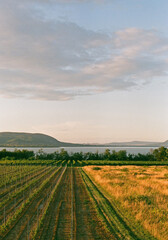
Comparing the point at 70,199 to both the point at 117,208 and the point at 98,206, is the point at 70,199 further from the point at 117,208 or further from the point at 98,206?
the point at 117,208

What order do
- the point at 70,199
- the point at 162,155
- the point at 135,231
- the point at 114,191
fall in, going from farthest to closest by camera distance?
the point at 162,155, the point at 114,191, the point at 70,199, the point at 135,231

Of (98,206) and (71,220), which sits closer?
(71,220)

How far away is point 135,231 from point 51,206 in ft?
30.7

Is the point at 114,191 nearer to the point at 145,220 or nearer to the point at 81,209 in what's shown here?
the point at 81,209

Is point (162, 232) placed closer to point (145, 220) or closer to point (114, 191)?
point (145, 220)

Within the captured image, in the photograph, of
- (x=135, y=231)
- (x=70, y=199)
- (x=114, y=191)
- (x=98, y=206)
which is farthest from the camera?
(x=114, y=191)

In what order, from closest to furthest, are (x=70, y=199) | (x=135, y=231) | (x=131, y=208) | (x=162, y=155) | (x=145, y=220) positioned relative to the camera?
(x=135, y=231) → (x=145, y=220) → (x=131, y=208) → (x=70, y=199) → (x=162, y=155)

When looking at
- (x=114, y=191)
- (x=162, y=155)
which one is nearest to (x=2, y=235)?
(x=114, y=191)

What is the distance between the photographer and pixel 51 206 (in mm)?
22156

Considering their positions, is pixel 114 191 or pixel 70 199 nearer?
pixel 70 199

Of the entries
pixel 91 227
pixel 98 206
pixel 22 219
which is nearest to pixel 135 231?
pixel 91 227

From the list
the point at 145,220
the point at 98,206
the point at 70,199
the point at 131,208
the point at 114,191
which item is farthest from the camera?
the point at 114,191

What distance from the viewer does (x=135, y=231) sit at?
50.8 feet

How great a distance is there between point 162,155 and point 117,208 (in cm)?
13657
